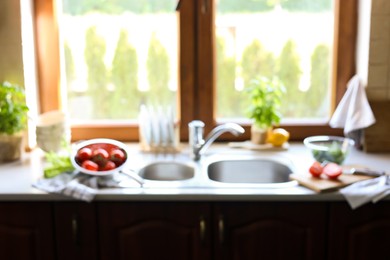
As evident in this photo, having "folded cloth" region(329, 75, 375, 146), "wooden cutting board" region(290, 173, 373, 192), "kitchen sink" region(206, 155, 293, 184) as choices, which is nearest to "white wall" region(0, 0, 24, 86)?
"kitchen sink" region(206, 155, 293, 184)

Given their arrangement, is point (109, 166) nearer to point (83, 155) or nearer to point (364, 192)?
point (83, 155)

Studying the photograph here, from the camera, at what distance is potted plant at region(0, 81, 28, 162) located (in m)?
2.06

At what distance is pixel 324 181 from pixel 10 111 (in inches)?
52.1

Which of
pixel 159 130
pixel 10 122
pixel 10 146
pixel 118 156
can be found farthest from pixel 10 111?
pixel 159 130

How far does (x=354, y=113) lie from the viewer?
85.7 inches

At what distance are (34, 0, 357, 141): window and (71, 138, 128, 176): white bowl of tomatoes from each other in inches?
15.6

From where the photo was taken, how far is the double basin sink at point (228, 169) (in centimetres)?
206

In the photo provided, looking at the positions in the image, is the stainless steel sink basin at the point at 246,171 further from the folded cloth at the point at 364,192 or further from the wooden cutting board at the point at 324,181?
the folded cloth at the point at 364,192
